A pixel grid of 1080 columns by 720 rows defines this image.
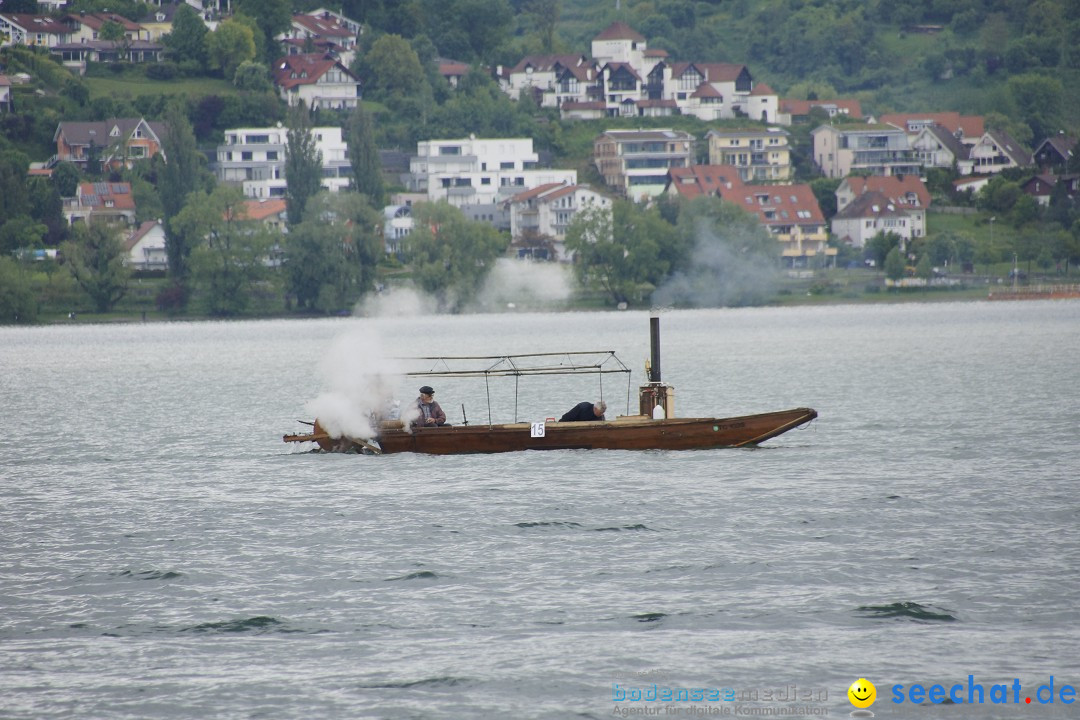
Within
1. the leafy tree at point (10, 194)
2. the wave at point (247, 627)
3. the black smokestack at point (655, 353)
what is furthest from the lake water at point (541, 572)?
the leafy tree at point (10, 194)

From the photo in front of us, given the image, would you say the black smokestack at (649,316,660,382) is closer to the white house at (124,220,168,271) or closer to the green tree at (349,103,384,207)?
the green tree at (349,103,384,207)

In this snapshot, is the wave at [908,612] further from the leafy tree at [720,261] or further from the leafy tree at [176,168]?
the leafy tree at [176,168]

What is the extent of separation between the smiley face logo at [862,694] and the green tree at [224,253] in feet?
483

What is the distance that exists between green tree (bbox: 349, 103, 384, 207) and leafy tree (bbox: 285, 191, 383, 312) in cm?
2672

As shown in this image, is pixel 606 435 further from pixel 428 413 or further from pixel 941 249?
pixel 941 249

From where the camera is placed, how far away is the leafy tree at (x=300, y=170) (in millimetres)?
181750

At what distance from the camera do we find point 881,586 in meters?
26.1

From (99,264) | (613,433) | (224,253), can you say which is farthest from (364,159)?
(613,433)

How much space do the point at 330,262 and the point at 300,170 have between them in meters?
26.2

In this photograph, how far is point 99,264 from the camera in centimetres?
16138

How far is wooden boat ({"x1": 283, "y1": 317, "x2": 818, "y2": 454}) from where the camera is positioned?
42281mm

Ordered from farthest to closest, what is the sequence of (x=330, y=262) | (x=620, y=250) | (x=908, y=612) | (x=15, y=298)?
(x=620, y=250) → (x=15, y=298) → (x=330, y=262) → (x=908, y=612)

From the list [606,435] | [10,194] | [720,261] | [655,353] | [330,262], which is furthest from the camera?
[10,194]

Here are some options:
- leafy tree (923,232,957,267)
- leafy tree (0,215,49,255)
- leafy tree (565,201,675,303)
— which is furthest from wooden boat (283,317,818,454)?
leafy tree (0,215,49,255)
